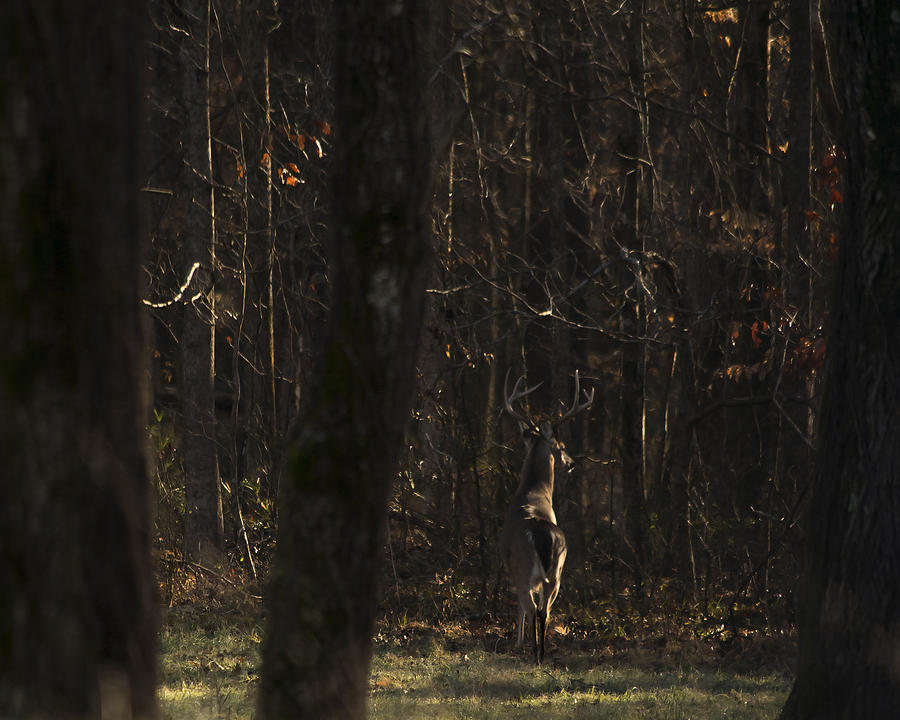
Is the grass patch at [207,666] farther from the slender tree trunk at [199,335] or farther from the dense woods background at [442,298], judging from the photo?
the slender tree trunk at [199,335]

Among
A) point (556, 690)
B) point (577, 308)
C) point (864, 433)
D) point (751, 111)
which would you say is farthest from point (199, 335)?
point (864, 433)

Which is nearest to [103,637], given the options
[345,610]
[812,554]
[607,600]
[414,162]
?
[345,610]

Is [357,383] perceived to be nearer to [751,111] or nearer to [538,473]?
[538,473]

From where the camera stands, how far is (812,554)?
7.73 m

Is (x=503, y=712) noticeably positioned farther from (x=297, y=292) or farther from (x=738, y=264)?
(x=738, y=264)

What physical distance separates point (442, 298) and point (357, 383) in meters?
12.5

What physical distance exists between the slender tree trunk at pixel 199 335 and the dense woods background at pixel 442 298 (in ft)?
0.18

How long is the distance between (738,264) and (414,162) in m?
11.4

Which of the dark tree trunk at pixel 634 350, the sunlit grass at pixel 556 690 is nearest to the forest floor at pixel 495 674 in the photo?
the sunlit grass at pixel 556 690

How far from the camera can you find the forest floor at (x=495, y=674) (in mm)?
9953

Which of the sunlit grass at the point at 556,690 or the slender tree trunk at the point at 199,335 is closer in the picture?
the sunlit grass at the point at 556,690

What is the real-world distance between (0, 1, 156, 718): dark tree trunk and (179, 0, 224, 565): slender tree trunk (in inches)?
502

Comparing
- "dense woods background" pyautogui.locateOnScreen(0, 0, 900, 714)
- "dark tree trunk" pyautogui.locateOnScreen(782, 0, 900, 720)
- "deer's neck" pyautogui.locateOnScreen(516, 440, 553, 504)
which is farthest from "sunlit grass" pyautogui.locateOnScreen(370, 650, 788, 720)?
"dark tree trunk" pyautogui.locateOnScreen(782, 0, 900, 720)

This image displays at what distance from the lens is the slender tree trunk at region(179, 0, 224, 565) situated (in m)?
16.6
